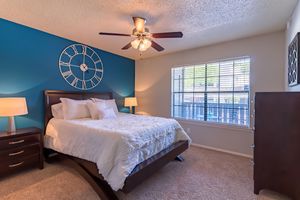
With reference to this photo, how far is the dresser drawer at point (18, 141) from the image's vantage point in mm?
2252

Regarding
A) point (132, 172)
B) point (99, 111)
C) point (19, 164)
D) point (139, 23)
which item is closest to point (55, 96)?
point (99, 111)

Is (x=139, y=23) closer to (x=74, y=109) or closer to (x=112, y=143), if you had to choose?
(x=112, y=143)

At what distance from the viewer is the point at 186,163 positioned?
9.49 ft

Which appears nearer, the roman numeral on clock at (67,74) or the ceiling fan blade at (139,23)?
the ceiling fan blade at (139,23)

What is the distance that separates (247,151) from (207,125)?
93 cm

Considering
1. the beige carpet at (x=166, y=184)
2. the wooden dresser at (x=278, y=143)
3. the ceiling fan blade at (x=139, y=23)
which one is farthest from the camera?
the ceiling fan blade at (x=139, y=23)

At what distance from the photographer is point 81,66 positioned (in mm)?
3732

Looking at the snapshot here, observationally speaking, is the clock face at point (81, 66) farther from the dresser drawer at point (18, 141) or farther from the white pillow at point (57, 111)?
the dresser drawer at point (18, 141)

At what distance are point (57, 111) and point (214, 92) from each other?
3.39 metres

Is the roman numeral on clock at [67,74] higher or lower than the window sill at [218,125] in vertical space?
higher

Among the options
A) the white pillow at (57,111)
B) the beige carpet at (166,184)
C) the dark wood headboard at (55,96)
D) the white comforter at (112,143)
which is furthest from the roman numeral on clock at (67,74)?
the beige carpet at (166,184)

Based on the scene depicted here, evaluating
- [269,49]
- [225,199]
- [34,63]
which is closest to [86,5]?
[34,63]

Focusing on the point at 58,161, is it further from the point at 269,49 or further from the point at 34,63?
the point at 269,49

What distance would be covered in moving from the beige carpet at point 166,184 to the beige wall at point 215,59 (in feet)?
2.43
